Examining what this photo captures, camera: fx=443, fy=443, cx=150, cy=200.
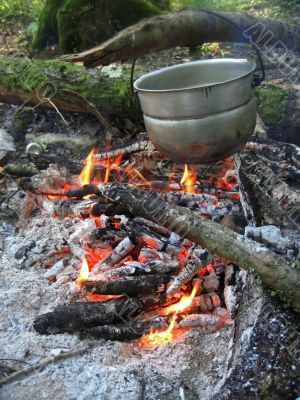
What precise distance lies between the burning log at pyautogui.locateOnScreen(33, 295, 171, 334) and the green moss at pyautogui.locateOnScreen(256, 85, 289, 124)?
2.63 meters

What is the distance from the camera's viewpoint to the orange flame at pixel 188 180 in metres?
3.60

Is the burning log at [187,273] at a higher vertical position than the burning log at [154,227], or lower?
higher

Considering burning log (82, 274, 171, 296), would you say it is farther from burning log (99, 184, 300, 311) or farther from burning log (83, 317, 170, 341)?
burning log (99, 184, 300, 311)

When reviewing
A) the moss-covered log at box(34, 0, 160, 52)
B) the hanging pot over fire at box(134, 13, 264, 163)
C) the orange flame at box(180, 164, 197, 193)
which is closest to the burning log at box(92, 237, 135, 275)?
the hanging pot over fire at box(134, 13, 264, 163)

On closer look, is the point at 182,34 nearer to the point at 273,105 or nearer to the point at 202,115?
the point at 273,105

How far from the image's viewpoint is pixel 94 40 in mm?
6676

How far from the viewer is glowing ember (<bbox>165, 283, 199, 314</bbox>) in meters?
2.61

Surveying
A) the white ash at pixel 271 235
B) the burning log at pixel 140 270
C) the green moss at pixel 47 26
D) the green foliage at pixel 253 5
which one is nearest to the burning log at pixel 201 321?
the burning log at pixel 140 270

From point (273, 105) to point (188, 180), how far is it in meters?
1.40

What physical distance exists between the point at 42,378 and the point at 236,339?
1017 millimetres

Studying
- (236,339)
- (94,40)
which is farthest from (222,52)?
(236,339)

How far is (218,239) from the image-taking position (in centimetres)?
239

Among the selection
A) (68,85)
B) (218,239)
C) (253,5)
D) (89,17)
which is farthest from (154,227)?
(253,5)

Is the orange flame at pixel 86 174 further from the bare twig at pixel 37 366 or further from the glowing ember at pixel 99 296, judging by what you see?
the bare twig at pixel 37 366
